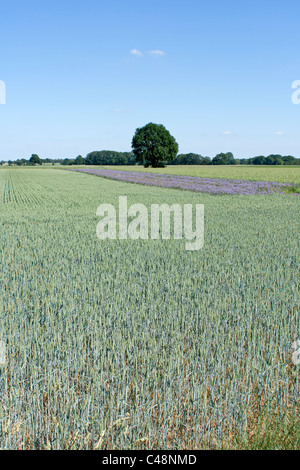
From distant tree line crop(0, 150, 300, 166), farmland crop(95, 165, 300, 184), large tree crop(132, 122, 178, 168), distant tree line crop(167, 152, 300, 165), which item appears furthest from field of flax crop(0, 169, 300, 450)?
distant tree line crop(167, 152, 300, 165)

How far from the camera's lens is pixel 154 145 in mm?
92938

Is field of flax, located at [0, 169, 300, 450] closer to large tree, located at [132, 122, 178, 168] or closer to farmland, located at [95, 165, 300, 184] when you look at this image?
farmland, located at [95, 165, 300, 184]

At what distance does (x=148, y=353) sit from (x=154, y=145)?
91783mm

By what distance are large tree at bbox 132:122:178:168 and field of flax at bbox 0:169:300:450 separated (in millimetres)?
86332

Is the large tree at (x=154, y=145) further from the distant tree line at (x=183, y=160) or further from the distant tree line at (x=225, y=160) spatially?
the distant tree line at (x=225, y=160)

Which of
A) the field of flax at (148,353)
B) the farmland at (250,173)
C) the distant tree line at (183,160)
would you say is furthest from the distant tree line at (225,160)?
the field of flax at (148,353)

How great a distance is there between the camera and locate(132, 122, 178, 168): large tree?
92.3 m

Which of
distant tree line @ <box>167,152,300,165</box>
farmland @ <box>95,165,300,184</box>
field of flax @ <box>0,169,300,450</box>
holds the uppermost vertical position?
distant tree line @ <box>167,152,300,165</box>

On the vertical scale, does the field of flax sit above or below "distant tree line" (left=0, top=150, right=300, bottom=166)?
below

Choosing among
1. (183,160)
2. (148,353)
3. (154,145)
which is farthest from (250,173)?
(183,160)

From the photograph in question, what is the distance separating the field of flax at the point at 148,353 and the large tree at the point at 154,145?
3399 inches

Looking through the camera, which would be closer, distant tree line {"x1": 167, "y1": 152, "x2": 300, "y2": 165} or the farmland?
the farmland

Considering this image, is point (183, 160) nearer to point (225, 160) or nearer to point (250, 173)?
point (225, 160)

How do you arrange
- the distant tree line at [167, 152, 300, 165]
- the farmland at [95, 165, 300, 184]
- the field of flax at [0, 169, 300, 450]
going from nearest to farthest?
the field of flax at [0, 169, 300, 450] < the farmland at [95, 165, 300, 184] < the distant tree line at [167, 152, 300, 165]
